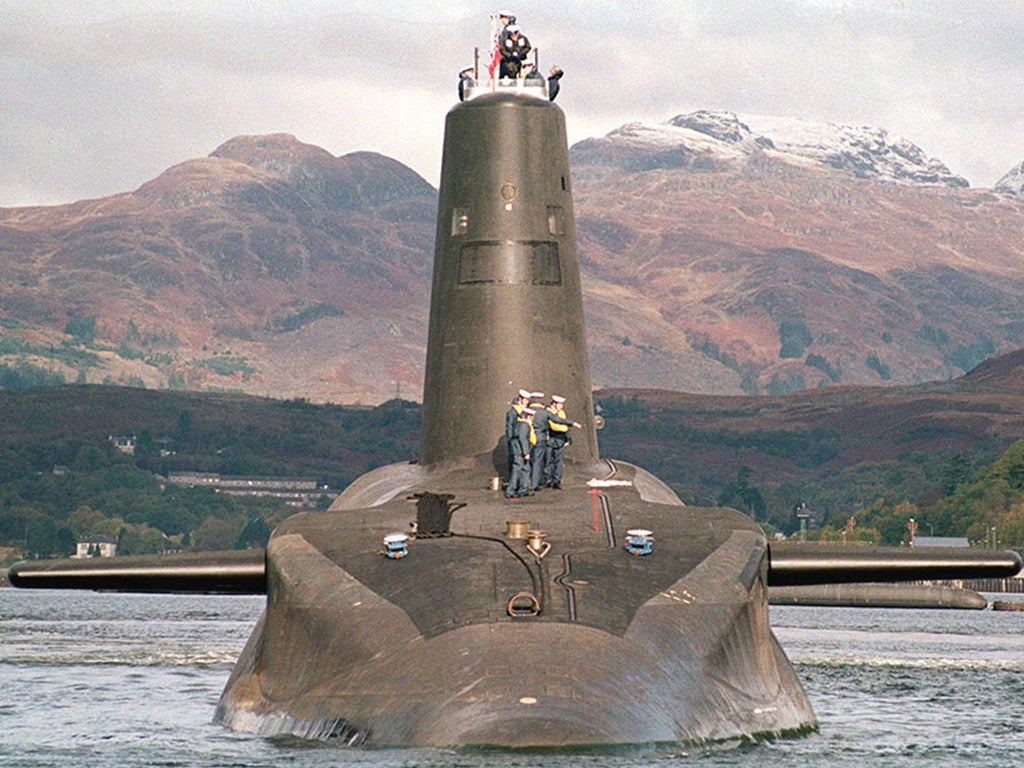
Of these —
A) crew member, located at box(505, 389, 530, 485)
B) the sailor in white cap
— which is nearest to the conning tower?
the sailor in white cap

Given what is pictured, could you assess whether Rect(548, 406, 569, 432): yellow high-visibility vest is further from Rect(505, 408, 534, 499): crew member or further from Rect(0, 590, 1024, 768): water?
Rect(0, 590, 1024, 768): water

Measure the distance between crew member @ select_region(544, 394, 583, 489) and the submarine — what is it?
448 mm

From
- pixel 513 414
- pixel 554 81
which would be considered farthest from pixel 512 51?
pixel 513 414

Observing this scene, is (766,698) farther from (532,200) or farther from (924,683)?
(924,683)

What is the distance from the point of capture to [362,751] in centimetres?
2311

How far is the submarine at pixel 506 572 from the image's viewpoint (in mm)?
23250

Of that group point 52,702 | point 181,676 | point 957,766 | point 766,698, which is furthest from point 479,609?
point 181,676

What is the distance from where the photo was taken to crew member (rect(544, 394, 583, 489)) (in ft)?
110

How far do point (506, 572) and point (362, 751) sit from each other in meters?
4.15

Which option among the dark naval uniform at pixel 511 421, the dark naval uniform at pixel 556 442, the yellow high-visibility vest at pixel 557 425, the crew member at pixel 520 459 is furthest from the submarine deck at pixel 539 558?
the yellow high-visibility vest at pixel 557 425

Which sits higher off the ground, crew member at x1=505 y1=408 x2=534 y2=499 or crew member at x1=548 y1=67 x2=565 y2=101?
crew member at x1=548 y1=67 x2=565 y2=101

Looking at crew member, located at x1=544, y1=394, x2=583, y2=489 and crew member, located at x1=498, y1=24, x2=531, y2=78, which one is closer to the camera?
crew member, located at x1=544, y1=394, x2=583, y2=489

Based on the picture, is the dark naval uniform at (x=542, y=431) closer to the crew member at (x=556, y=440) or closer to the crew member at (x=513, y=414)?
the crew member at (x=556, y=440)

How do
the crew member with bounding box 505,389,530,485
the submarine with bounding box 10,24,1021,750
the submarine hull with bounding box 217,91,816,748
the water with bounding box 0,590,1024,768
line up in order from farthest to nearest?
1. the crew member with bounding box 505,389,530,485
2. the water with bounding box 0,590,1024,768
3. the submarine with bounding box 10,24,1021,750
4. the submarine hull with bounding box 217,91,816,748
